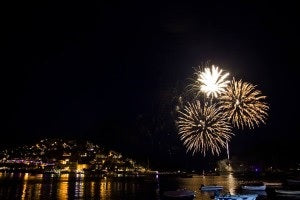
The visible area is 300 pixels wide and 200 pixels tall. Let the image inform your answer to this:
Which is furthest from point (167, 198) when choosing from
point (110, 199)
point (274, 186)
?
point (274, 186)

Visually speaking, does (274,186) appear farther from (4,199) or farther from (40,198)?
(4,199)

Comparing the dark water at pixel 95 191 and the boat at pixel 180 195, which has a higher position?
the dark water at pixel 95 191

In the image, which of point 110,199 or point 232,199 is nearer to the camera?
point 232,199

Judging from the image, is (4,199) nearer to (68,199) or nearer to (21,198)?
(21,198)

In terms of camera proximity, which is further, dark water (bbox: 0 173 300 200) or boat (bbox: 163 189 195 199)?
dark water (bbox: 0 173 300 200)

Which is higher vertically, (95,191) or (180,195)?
(95,191)

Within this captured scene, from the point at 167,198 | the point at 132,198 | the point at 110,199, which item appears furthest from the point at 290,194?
the point at 110,199

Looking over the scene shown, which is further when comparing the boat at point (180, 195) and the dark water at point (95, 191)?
the dark water at point (95, 191)

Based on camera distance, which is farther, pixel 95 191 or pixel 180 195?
pixel 95 191

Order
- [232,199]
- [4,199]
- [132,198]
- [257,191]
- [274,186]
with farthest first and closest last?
[274,186] → [257,191] → [132,198] → [4,199] → [232,199]

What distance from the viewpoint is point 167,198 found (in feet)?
258

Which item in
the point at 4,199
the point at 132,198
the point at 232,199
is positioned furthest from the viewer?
the point at 132,198

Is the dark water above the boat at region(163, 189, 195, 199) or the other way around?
above

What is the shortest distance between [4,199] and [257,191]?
6550 centimetres
